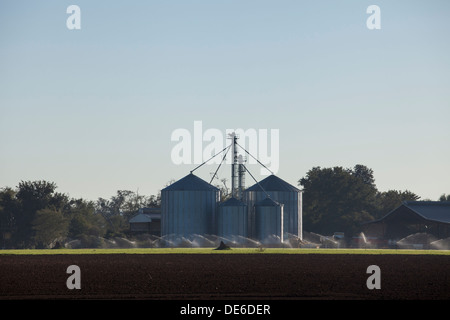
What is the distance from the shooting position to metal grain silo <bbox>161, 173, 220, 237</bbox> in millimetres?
107525

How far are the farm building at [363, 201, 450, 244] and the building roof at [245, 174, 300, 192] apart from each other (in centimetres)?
1620

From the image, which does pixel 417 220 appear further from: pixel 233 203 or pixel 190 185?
pixel 190 185

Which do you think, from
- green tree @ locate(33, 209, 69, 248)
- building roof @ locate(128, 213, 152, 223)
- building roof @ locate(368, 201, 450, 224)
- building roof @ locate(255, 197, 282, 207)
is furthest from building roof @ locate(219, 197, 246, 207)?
green tree @ locate(33, 209, 69, 248)

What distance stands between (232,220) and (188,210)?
20.8 ft

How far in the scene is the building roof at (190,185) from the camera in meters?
109

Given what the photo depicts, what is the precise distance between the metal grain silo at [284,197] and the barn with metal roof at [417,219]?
47.7ft

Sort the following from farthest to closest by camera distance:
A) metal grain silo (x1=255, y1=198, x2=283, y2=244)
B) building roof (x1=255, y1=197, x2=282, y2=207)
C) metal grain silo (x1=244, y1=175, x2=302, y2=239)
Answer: metal grain silo (x1=244, y1=175, x2=302, y2=239) < building roof (x1=255, y1=197, x2=282, y2=207) < metal grain silo (x1=255, y1=198, x2=283, y2=244)

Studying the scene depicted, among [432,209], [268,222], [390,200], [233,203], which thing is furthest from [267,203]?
[390,200]

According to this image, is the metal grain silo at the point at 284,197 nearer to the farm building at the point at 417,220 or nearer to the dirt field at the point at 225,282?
the farm building at the point at 417,220

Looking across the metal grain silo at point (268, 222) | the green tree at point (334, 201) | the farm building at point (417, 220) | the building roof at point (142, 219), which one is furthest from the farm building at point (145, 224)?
the farm building at point (417, 220)

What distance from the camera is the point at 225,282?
133 feet

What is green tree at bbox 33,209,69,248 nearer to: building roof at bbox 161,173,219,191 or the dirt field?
building roof at bbox 161,173,219,191

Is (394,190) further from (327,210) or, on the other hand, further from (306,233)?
(306,233)
